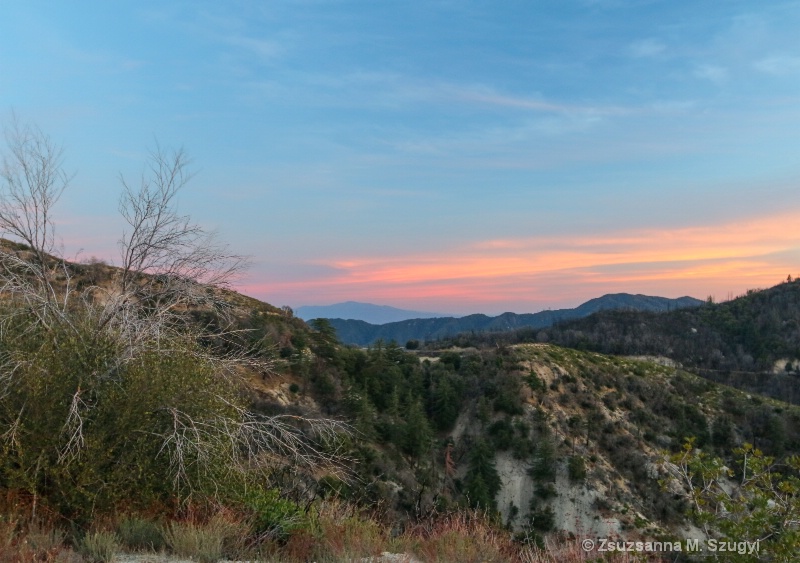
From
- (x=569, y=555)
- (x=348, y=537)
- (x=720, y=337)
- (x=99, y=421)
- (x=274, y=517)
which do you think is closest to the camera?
(x=569, y=555)

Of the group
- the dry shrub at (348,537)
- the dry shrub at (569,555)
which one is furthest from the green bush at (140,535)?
the dry shrub at (569,555)

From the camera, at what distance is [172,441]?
747 centimetres

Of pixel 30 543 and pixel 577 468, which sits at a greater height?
pixel 30 543

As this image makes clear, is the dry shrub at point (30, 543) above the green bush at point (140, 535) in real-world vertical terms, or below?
above

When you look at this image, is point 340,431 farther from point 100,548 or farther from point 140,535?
point 100,548

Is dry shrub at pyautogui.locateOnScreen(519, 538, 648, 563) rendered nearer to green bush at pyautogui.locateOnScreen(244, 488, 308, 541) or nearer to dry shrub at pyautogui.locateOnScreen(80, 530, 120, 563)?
green bush at pyautogui.locateOnScreen(244, 488, 308, 541)

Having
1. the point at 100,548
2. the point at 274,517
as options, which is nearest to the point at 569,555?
the point at 274,517

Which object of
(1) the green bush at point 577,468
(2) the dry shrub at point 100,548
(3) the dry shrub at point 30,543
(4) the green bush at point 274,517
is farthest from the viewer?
(1) the green bush at point 577,468

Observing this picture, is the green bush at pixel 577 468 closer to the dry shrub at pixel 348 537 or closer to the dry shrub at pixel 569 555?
the dry shrub at pixel 348 537

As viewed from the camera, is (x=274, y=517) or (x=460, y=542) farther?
(x=274, y=517)

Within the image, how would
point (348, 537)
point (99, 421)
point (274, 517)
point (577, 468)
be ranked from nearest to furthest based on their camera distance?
1. point (348, 537)
2. point (274, 517)
3. point (99, 421)
4. point (577, 468)

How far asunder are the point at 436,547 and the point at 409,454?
2772 cm

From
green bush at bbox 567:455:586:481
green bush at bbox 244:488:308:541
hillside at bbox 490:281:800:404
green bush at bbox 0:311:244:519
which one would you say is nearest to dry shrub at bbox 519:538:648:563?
green bush at bbox 244:488:308:541

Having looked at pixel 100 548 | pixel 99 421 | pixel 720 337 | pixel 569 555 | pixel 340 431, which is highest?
pixel 99 421
